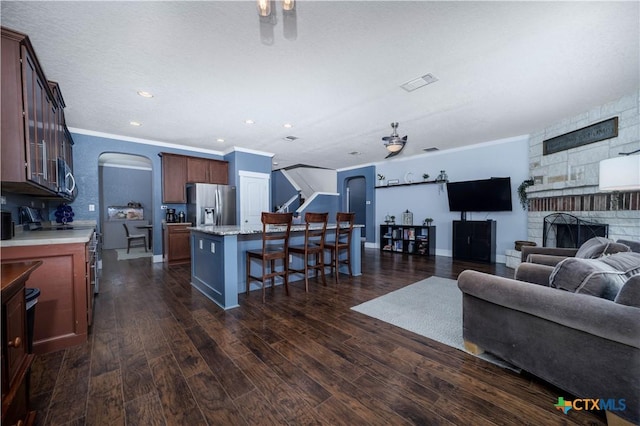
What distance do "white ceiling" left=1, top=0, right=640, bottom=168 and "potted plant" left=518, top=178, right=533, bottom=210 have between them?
1.18m

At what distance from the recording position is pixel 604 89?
3.13 m

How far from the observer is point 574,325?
1370 millimetres

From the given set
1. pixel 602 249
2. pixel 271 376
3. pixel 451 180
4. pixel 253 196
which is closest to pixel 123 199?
pixel 253 196

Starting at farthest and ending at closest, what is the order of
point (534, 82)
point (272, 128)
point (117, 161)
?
point (117, 161) → point (272, 128) → point (534, 82)

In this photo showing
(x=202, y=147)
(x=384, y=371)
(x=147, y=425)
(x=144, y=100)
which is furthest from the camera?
(x=202, y=147)

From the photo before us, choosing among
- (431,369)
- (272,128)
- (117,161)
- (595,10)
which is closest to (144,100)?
(272,128)

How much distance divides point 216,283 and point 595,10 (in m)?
4.21

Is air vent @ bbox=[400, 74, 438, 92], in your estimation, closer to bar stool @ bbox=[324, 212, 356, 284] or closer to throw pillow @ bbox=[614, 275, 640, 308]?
bar stool @ bbox=[324, 212, 356, 284]

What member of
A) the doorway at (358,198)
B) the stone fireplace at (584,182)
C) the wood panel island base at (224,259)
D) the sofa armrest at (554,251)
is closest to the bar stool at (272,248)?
the wood panel island base at (224,259)

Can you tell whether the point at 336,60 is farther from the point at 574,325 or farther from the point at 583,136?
the point at 583,136

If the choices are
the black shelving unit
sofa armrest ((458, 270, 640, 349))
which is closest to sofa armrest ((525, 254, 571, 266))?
sofa armrest ((458, 270, 640, 349))

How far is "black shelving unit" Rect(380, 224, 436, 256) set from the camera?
249 inches

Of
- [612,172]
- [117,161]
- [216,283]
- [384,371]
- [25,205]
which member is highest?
[117,161]

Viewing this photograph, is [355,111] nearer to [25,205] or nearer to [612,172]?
[612,172]
